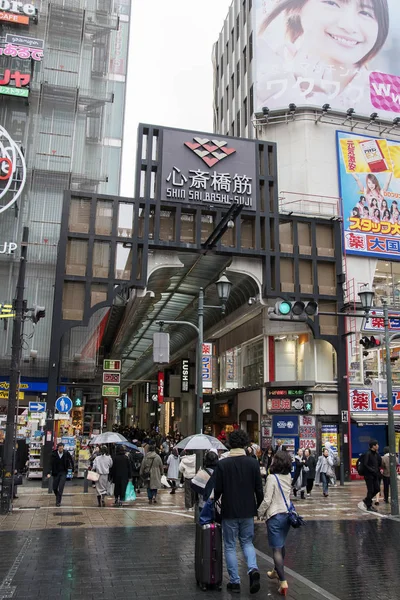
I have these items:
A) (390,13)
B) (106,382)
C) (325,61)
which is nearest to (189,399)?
(106,382)

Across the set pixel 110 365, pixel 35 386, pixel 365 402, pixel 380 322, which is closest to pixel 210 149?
pixel 380 322

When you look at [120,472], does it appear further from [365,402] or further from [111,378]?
[365,402]

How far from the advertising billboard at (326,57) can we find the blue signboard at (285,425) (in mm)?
16680

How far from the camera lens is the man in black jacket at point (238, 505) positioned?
23.1 ft

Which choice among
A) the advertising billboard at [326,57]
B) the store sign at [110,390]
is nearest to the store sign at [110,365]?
the store sign at [110,390]

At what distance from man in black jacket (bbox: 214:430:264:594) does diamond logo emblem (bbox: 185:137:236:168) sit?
19375 millimetres

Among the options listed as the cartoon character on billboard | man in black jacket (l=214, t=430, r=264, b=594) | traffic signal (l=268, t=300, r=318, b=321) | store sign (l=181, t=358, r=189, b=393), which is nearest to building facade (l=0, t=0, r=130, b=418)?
the cartoon character on billboard

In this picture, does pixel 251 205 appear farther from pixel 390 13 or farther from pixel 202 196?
pixel 390 13

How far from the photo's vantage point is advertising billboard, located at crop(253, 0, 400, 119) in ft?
102

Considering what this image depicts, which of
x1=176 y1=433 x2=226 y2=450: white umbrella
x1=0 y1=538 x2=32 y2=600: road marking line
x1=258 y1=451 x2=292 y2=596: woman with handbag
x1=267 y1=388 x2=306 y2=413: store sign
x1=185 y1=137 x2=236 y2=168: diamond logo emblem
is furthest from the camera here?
x1=267 y1=388 x2=306 y2=413: store sign

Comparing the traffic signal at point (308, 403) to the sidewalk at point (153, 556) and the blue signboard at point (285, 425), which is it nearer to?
the blue signboard at point (285, 425)

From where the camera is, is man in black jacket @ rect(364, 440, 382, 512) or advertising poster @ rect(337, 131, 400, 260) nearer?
man in black jacket @ rect(364, 440, 382, 512)

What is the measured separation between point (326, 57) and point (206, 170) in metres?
12.2

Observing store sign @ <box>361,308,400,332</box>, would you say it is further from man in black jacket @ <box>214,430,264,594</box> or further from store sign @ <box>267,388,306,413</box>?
man in black jacket @ <box>214,430,264,594</box>
